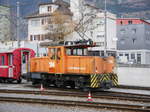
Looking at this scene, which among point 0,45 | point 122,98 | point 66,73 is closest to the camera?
point 122,98

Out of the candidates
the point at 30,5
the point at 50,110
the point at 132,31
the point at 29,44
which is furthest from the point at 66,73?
the point at 30,5

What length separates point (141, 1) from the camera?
19575 cm

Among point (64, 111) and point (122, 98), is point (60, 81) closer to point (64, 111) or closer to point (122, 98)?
point (122, 98)

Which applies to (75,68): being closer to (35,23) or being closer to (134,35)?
(35,23)

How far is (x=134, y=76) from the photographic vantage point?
74.3 ft

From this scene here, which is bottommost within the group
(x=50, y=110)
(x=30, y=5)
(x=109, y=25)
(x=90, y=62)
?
(x=50, y=110)

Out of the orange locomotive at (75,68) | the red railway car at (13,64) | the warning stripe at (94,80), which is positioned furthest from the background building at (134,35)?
the warning stripe at (94,80)

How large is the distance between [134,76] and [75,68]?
677 cm

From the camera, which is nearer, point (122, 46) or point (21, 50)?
point (21, 50)

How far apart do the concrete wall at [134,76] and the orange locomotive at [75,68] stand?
188 inches

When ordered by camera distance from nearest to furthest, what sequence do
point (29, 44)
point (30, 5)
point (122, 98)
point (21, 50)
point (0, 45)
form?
point (122, 98) < point (21, 50) < point (29, 44) < point (0, 45) < point (30, 5)

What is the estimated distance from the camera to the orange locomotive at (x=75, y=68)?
56.2 feet

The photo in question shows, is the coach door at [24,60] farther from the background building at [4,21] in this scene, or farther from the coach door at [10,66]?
the background building at [4,21]

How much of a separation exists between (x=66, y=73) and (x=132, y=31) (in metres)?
57.7
